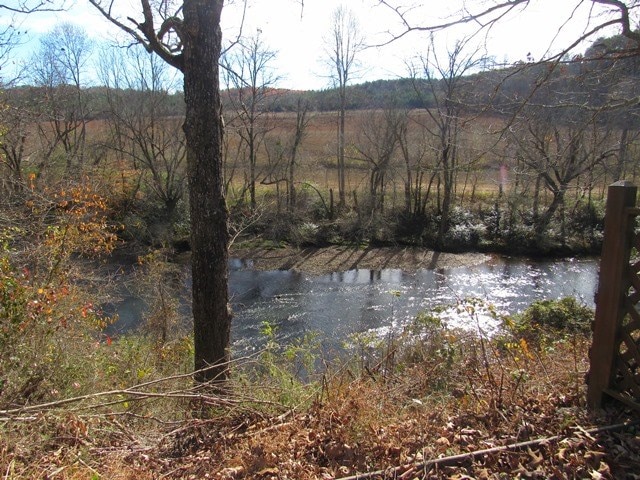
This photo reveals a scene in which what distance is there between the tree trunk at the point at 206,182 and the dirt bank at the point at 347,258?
15061 mm

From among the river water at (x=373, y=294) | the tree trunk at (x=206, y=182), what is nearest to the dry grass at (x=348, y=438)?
the tree trunk at (x=206, y=182)

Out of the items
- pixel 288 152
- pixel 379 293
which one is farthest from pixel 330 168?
pixel 379 293

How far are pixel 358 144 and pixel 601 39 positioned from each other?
21275 millimetres

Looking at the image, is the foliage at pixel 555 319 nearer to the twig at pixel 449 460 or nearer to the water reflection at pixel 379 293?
the water reflection at pixel 379 293

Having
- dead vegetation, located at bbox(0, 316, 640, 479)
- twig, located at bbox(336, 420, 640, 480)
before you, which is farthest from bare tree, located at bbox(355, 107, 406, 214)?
twig, located at bbox(336, 420, 640, 480)

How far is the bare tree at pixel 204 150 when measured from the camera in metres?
5.08

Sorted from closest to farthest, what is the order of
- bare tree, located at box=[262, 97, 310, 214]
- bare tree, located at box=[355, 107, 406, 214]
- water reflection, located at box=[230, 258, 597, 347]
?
water reflection, located at box=[230, 258, 597, 347], bare tree, located at box=[355, 107, 406, 214], bare tree, located at box=[262, 97, 310, 214]

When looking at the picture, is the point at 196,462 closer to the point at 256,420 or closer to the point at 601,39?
the point at 256,420

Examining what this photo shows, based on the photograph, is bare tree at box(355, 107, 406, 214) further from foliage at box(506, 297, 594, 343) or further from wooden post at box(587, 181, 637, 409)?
wooden post at box(587, 181, 637, 409)

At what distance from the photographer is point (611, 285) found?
3.47 metres

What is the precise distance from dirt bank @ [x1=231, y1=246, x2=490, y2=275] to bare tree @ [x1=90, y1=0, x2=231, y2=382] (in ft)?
49.4

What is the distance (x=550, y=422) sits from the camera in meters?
3.43

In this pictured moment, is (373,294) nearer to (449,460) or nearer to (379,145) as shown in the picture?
(379,145)

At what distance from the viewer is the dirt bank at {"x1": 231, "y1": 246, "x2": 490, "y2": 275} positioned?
70.4 ft
